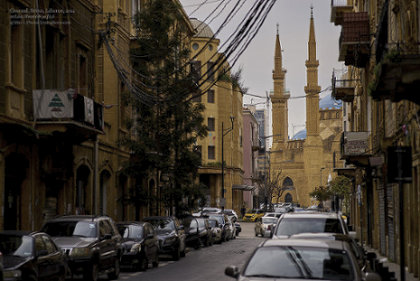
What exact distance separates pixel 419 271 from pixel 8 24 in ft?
47.0

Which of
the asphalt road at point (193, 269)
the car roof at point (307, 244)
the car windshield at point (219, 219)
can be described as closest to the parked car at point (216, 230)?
the car windshield at point (219, 219)

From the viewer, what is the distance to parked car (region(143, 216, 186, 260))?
3014 cm

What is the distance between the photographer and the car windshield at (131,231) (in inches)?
1006

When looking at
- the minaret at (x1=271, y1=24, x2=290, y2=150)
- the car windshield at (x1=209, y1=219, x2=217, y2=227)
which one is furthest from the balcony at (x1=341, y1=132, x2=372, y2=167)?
the minaret at (x1=271, y1=24, x2=290, y2=150)

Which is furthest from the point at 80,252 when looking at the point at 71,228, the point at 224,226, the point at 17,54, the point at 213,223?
the point at 224,226

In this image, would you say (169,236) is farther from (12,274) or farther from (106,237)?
(12,274)

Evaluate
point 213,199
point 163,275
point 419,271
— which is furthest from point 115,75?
point 213,199

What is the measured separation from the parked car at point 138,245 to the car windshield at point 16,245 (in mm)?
8764

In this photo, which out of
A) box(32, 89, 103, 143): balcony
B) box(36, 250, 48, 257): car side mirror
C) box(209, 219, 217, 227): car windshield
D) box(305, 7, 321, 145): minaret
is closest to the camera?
box(36, 250, 48, 257): car side mirror

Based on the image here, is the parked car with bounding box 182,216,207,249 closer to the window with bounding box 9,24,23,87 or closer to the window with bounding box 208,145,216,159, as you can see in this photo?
the window with bounding box 9,24,23,87

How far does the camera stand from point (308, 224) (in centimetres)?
1861

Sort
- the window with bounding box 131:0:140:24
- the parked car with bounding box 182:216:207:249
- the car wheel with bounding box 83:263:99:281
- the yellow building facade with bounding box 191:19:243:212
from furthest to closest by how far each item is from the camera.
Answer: the yellow building facade with bounding box 191:19:243:212 < the window with bounding box 131:0:140:24 < the parked car with bounding box 182:216:207:249 < the car wheel with bounding box 83:263:99:281

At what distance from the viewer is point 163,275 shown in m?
22.8

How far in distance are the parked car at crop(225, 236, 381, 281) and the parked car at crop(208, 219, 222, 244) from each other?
3219 cm
